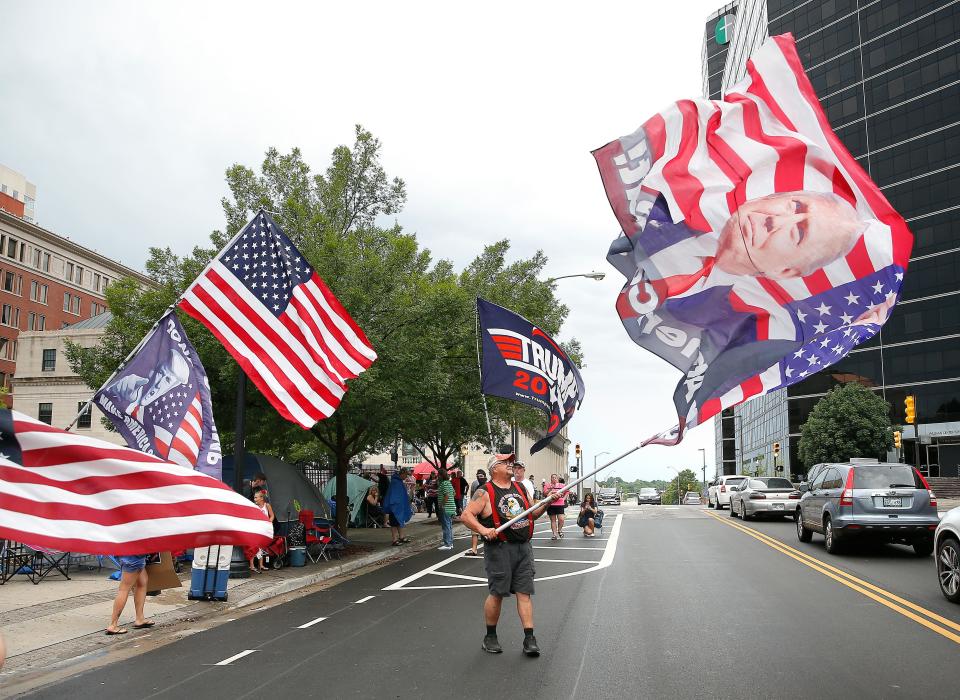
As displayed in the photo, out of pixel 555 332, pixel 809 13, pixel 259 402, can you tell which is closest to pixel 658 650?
pixel 259 402

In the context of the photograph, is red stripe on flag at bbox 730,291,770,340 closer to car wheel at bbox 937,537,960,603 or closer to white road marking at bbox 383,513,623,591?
car wheel at bbox 937,537,960,603

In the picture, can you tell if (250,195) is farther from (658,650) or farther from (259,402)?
(658,650)

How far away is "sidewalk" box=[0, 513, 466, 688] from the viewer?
7941 millimetres

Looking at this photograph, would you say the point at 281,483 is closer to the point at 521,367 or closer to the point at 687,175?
the point at 521,367

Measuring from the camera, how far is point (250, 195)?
1839 centimetres

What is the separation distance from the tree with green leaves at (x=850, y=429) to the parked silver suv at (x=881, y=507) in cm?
4222

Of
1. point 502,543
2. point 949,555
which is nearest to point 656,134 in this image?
point 502,543

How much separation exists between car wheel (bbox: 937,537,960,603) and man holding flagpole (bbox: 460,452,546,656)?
5599 millimetres

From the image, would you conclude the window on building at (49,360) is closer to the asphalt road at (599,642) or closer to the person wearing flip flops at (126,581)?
the asphalt road at (599,642)

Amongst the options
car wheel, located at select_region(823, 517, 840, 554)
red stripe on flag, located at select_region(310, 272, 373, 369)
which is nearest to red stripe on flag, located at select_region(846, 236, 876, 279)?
red stripe on flag, located at select_region(310, 272, 373, 369)

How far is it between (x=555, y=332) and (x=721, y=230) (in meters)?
16.3

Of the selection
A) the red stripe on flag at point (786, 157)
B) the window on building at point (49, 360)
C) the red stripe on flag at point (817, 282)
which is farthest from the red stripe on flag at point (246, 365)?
the window on building at point (49, 360)

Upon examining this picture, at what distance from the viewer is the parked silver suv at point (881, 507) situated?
1468cm

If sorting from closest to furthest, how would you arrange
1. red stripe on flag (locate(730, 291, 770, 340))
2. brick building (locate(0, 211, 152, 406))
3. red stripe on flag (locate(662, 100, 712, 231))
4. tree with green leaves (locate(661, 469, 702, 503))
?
red stripe on flag (locate(730, 291, 770, 340))
red stripe on flag (locate(662, 100, 712, 231))
brick building (locate(0, 211, 152, 406))
tree with green leaves (locate(661, 469, 702, 503))
